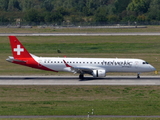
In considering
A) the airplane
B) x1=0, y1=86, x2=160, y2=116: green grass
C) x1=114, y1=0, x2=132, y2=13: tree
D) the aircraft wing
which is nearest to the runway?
the aircraft wing

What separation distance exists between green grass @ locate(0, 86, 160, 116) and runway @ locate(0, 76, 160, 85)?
9.15ft

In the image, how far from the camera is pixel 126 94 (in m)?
42.6

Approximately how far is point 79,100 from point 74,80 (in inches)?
495

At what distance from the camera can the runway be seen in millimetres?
49375

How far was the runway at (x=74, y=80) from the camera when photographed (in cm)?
4938

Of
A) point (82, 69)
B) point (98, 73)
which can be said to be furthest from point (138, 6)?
point (98, 73)

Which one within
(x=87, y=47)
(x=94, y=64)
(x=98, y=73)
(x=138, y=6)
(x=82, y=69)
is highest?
(x=138, y=6)

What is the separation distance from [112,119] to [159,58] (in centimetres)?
4426

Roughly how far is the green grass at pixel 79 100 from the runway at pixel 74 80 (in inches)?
110

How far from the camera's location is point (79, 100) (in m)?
39.3

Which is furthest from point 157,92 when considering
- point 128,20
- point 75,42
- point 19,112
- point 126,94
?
point 128,20

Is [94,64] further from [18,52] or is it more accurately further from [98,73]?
[18,52]

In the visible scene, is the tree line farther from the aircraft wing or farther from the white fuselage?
the aircraft wing

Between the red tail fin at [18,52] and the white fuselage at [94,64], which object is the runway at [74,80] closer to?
the white fuselage at [94,64]
